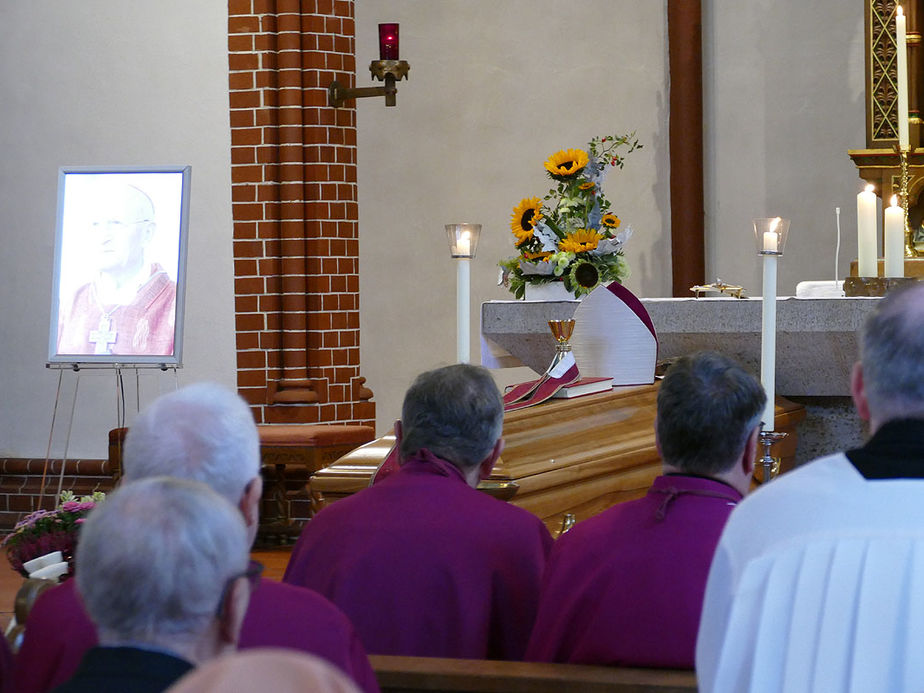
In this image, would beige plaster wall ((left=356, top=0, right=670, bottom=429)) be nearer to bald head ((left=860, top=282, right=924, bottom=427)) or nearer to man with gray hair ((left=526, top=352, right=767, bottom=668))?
man with gray hair ((left=526, top=352, right=767, bottom=668))

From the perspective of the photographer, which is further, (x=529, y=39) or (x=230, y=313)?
(x=529, y=39)

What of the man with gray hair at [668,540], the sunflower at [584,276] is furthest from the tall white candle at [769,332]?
the sunflower at [584,276]

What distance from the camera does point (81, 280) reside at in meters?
6.47

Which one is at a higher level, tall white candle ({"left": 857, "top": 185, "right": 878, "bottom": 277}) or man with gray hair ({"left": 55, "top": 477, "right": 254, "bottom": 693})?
tall white candle ({"left": 857, "top": 185, "right": 878, "bottom": 277})

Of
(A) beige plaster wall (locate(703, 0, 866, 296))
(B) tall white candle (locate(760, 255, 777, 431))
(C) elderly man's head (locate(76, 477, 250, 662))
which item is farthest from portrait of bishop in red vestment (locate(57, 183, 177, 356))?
(C) elderly man's head (locate(76, 477, 250, 662))

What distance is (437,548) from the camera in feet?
8.00

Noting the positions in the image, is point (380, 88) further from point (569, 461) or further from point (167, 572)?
point (167, 572)

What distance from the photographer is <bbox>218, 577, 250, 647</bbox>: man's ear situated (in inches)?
53.9

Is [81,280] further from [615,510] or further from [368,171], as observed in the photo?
[615,510]

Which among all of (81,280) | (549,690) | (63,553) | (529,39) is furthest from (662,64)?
(549,690)

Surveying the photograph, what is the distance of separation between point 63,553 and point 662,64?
569 centimetres

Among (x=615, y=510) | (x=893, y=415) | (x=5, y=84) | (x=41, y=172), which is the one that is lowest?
(x=615, y=510)

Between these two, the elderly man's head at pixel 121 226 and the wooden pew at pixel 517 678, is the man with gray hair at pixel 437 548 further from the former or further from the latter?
the elderly man's head at pixel 121 226

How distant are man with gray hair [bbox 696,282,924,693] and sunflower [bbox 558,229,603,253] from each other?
6.71 feet
